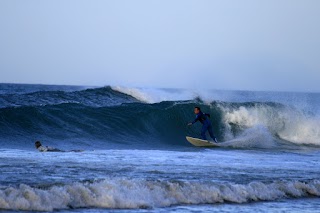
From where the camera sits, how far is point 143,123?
26.2m

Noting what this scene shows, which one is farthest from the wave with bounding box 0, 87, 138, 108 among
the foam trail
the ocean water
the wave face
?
the foam trail

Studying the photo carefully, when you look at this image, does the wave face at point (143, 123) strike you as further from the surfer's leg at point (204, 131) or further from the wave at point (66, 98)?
the surfer's leg at point (204, 131)

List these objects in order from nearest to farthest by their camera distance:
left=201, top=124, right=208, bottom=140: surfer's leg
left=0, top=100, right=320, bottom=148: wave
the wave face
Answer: the wave face → left=201, top=124, right=208, bottom=140: surfer's leg → left=0, top=100, right=320, bottom=148: wave

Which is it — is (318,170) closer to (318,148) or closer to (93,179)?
(93,179)

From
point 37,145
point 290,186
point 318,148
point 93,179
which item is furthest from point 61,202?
point 318,148

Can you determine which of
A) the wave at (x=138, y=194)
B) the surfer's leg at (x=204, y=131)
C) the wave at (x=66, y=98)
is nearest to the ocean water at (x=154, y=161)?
the wave at (x=138, y=194)

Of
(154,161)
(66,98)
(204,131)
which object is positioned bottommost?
(154,161)

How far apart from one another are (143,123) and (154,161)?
10928 mm

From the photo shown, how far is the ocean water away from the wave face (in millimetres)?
44

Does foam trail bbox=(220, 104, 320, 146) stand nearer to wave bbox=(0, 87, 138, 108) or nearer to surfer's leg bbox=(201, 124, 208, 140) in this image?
surfer's leg bbox=(201, 124, 208, 140)

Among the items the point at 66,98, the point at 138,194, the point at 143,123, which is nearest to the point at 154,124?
the point at 143,123

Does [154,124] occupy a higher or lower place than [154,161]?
higher

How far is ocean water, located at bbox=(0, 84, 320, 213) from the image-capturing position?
10.6m

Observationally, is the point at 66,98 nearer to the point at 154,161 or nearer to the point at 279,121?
the point at 279,121
